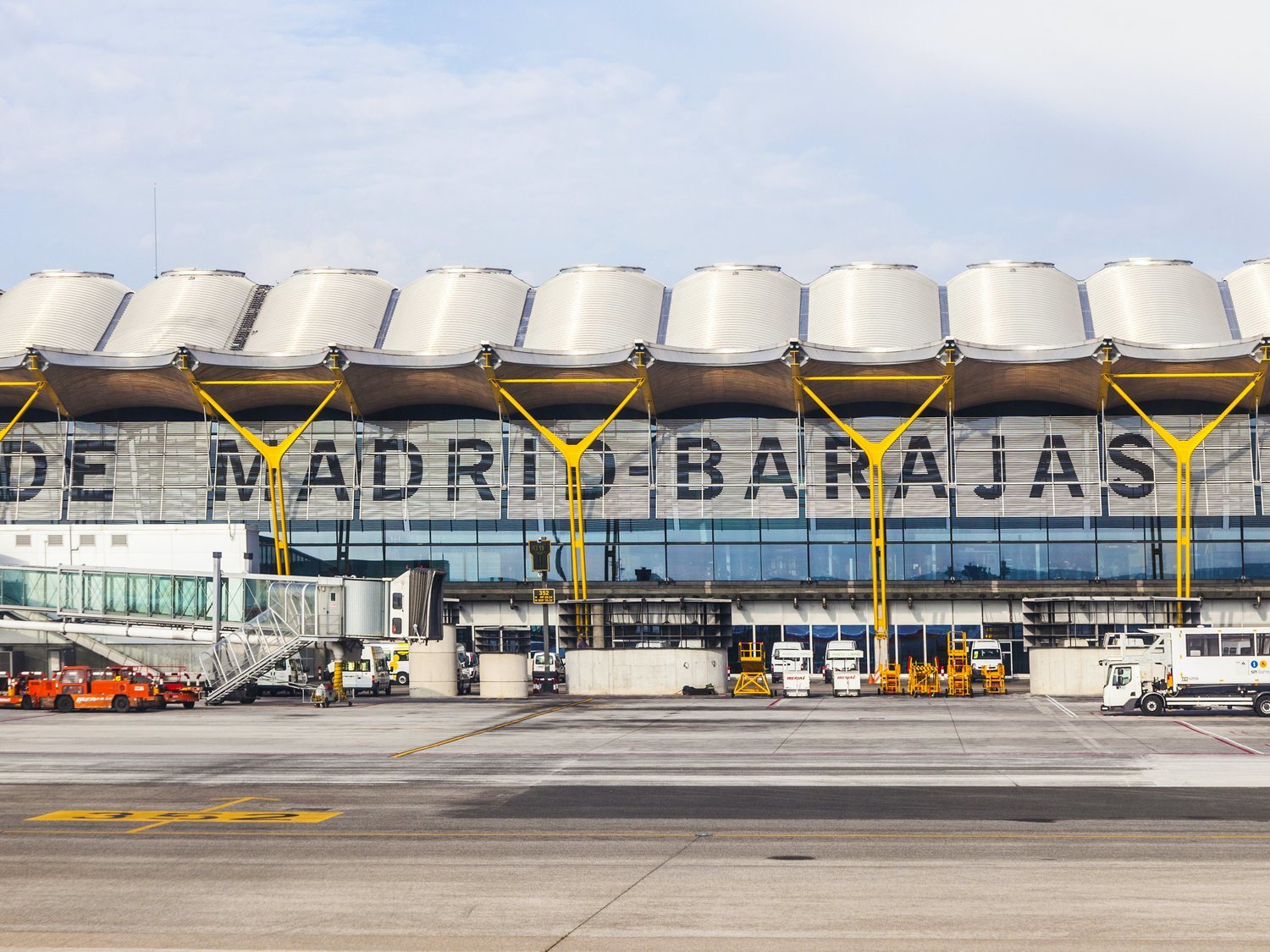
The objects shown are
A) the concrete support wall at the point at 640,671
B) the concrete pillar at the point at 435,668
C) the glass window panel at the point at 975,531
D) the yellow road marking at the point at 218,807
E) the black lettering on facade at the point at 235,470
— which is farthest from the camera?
the black lettering on facade at the point at 235,470

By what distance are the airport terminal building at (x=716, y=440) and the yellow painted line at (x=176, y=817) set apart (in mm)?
57168

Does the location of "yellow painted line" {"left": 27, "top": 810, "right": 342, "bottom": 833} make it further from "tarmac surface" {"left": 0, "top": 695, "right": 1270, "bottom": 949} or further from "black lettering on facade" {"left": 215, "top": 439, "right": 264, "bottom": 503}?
"black lettering on facade" {"left": 215, "top": 439, "right": 264, "bottom": 503}

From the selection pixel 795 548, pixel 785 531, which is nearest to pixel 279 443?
pixel 785 531

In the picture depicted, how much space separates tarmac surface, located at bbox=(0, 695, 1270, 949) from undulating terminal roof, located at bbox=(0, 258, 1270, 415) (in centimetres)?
4347

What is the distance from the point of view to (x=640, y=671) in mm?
64812

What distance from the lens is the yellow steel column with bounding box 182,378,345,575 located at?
82.8 metres

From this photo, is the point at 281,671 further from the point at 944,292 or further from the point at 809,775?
the point at 944,292

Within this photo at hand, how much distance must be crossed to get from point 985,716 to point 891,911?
32.7m

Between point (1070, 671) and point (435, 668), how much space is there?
2738 centimetres

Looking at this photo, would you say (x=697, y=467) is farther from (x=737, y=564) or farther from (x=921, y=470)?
(x=921, y=470)

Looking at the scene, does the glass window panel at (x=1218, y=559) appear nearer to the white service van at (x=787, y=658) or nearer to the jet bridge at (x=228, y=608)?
the white service van at (x=787, y=658)

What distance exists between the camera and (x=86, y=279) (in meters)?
94.2

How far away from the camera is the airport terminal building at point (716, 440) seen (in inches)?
3238

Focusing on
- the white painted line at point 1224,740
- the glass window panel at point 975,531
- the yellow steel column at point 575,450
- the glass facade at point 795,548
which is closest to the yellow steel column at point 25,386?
the glass facade at point 795,548
